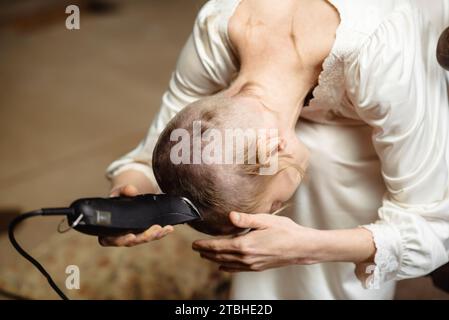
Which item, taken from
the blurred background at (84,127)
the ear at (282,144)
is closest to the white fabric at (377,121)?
the ear at (282,144)

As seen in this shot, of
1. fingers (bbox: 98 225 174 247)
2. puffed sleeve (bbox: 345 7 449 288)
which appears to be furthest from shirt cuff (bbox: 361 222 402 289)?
fingers (bbox: 98 225 174 247)

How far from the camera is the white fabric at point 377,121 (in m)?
0.94

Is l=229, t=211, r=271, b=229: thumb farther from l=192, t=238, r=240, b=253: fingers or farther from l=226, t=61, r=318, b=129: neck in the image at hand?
l=226, t=61, r=318, b=129: neck

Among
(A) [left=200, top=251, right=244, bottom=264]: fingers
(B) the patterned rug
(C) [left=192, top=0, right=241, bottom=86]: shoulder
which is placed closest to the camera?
(A) [left=200, top=251, right=244, bottom=264]: fingers

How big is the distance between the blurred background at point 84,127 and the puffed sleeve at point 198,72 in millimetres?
488

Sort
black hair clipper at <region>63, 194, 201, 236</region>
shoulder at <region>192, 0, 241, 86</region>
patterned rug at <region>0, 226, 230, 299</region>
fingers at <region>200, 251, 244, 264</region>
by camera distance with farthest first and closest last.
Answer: patterned rug at <region>0, 226, 230, 299</region>, shoulder at <region>192, 0, 241, 86</region>, fingers at <region>200, 251, 244, 264</region>, black hair clipper at <region>63, 194, 201, 236</region>

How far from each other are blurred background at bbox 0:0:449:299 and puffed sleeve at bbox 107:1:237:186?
49 cm

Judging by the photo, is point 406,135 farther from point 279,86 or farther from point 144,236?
point 144,236

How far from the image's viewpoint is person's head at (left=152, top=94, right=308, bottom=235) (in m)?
0.85

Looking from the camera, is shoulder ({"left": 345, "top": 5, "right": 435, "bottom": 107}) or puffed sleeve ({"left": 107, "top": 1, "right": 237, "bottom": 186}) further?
puffed sleeve ({"left": 107, "top": 1, "right": 237, "bottom": 186})

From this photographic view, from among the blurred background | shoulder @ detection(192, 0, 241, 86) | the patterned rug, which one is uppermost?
shoulder @ detection(192, 0, 241, 86)

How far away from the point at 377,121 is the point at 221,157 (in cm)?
26

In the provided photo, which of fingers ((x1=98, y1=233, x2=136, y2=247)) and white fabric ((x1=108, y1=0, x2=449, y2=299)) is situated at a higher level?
white fabric ((x1=108, y1=0, x2=449, y2=299))

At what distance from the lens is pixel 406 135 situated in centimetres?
94
